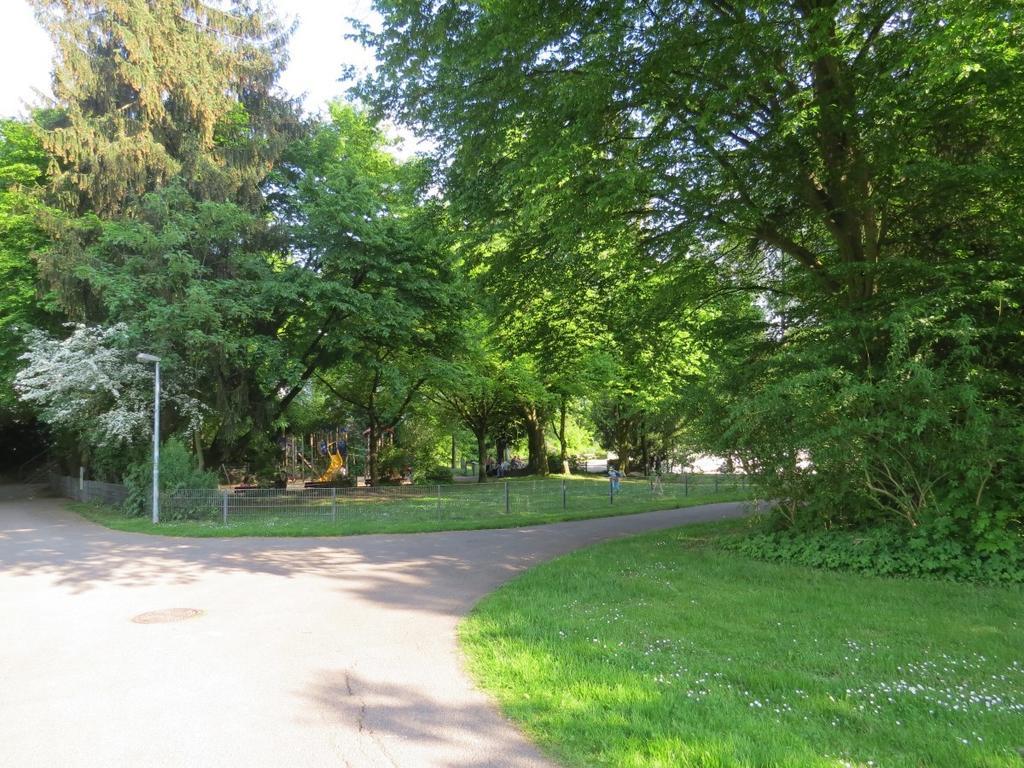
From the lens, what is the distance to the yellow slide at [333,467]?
107 feet

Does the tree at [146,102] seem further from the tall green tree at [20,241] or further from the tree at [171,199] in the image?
the tall green tree at [20,241]

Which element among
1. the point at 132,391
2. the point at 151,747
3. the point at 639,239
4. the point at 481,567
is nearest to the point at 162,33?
the point at 132,391

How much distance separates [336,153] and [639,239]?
1673cm

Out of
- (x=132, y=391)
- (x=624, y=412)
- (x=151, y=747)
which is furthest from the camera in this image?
(x=624, y=412)

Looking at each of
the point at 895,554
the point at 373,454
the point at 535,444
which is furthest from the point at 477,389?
the point at 895,554

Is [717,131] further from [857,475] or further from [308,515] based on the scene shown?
[308,515]

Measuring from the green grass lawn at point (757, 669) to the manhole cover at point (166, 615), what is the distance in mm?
3254

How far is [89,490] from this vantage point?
24.3 metres

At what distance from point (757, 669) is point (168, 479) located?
57.5ft

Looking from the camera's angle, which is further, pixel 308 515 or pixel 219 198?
pixel 219 198

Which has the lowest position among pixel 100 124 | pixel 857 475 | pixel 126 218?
pixel 857 475

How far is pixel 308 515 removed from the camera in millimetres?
17547

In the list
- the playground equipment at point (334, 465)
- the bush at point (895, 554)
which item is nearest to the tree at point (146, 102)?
the playground equipment at point (334, 465)

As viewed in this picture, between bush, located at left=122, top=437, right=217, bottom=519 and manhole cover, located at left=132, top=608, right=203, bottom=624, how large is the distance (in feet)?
36.5
